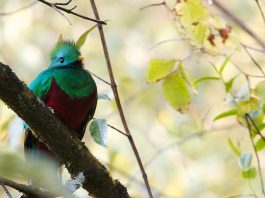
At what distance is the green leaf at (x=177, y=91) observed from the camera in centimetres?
193

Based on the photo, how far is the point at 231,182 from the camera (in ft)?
14.2

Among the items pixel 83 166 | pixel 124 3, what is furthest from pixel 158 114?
pixel 83 166

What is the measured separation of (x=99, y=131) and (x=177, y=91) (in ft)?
1.47

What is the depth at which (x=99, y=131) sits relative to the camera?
1.62 meters

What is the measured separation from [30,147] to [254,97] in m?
0.90

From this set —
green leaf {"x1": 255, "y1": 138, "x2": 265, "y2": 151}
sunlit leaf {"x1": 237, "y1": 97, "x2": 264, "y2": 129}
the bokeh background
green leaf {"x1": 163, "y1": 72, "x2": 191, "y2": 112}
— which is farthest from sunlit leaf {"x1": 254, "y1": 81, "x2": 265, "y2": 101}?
the bokeh background

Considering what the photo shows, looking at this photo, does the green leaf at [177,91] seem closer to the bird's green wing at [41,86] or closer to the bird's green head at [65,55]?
the bird's green wing at [41,86]

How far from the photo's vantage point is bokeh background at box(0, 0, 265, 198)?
154 inches

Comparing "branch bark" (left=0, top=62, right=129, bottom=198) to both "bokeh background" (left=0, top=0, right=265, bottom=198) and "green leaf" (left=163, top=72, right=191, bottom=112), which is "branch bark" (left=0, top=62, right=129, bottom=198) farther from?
"bokeh background" (left=0, top=0, right=265, bottom=198)

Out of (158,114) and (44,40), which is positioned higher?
(44,40)

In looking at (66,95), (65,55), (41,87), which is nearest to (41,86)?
(41,87)

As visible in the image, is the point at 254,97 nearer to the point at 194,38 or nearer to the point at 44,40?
the point at 194,38

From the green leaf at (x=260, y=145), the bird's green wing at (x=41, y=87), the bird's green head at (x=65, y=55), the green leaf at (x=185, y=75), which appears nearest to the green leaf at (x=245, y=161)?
the green leaf at (x=260, y=145)

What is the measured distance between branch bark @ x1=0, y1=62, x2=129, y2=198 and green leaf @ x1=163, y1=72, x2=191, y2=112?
451 mm
